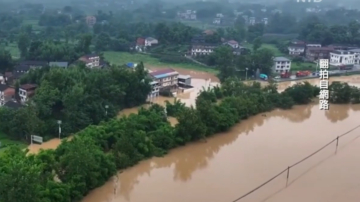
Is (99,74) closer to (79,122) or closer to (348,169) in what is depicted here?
(79,122)

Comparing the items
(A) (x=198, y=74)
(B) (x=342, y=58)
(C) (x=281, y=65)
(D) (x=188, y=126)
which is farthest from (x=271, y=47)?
(D) (x=188, y=126)

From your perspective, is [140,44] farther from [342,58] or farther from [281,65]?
[342,58]

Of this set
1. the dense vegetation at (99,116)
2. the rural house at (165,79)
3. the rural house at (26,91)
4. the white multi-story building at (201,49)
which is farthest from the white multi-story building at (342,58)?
the rural house at (26,91)

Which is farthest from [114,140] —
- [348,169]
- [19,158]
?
[348,169]

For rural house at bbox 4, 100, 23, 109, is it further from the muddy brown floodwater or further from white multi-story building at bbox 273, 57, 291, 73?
white multi-story building at bbox 273, 57, 291, 73

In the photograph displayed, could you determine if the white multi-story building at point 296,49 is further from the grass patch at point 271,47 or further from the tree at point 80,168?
the tree at point 80,168

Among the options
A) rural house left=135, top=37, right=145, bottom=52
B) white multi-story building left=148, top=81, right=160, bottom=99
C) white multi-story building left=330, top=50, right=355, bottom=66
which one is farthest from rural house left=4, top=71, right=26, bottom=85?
white multi-story building left=330, top=50, right=355, bottom=66
